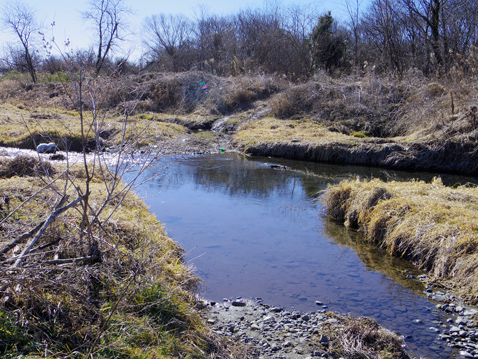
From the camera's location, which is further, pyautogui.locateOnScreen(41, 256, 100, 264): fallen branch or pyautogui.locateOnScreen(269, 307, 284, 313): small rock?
pyautogui.locateOnScreen(269, 307, 284, 313): small rock

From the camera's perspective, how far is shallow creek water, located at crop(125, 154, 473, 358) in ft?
15.4

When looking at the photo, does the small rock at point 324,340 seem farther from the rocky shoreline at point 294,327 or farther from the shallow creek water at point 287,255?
the shallow creek water at point 287,255

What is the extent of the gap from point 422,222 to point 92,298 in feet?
16.4

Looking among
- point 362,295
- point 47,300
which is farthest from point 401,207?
point 47,300

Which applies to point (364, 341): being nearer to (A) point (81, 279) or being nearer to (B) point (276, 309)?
(B) point (276, 309)

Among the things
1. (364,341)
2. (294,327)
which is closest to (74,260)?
(294,327)

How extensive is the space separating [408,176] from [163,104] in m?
16.4

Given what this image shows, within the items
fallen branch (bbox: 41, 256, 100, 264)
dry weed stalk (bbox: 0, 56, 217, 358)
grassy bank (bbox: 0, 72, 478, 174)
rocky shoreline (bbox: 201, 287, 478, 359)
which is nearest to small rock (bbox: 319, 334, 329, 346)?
rocky shoreline (bbox: 201, 287, 478, 359)

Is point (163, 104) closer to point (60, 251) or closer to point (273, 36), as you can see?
point (273, 36)

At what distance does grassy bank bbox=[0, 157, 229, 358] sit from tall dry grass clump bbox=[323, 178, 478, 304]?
11.2 feet

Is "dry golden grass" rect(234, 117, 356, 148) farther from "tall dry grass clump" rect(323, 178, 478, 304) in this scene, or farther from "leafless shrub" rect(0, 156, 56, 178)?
"leafless shrub" rect(0, 156, 56, 178)

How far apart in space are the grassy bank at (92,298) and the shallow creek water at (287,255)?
3.40 feet

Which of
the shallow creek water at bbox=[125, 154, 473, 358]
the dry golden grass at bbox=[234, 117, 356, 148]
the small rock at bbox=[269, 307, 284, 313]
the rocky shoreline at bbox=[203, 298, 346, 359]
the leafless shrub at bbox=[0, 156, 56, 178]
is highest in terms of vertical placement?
the dry golden grass at bbox=[234, 117, 356, 148]

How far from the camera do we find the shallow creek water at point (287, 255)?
184 inches
